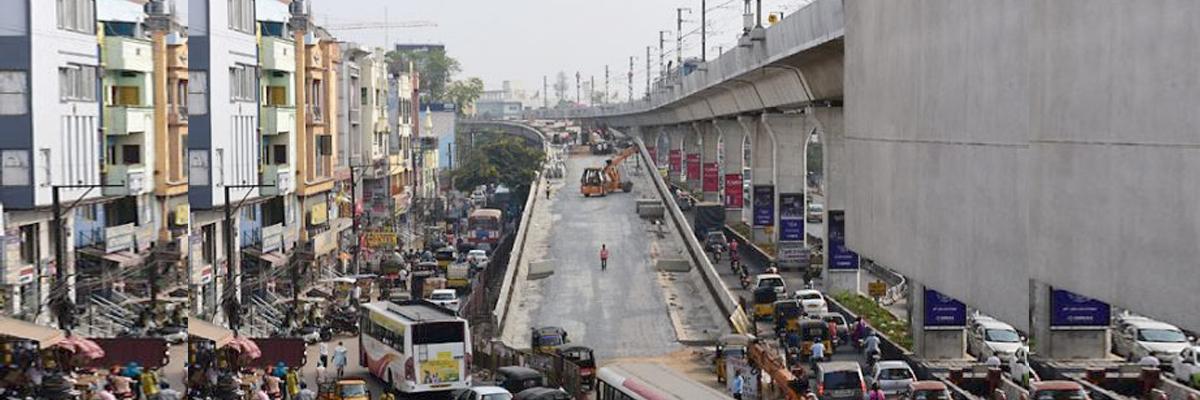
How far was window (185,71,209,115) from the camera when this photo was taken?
25078 mm

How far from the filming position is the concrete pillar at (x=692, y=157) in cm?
13075

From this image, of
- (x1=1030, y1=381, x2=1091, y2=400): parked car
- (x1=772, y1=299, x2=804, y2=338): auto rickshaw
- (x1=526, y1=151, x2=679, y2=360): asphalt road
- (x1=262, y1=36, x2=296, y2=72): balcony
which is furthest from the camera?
(x1=526, y1=151, x2=679, y2=360): asphalt road

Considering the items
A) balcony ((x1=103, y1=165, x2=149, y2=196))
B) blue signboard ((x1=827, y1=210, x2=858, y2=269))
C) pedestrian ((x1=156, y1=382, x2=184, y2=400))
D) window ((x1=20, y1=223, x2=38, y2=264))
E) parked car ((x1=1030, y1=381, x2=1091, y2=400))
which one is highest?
balcony ((x1=103, y1=165, x2=149, y2=196))

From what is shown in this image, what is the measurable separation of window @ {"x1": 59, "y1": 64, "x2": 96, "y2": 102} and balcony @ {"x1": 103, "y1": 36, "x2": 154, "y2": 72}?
1.44 ft

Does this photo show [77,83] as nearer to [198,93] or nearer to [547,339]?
[198,93]

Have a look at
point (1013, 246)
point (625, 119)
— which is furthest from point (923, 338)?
point (625, 119)

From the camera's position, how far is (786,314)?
5200 cm

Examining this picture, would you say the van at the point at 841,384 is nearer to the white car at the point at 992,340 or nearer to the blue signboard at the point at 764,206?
the white car at the point at 992,340

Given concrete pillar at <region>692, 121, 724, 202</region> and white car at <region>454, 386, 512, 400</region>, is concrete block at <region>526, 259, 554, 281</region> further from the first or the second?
concrete pillar at <region>692, 121, 724, 202</region>

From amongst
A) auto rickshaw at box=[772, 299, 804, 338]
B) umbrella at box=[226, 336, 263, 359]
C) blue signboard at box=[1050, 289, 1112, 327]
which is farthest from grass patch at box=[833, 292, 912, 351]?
umbrella at box=[226, 336, 263, 359]

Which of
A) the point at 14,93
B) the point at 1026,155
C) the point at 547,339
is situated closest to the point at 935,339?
the point at 547,339

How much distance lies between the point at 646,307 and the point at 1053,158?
37962 millimetres

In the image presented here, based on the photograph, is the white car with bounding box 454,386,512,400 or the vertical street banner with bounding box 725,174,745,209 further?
the vertical street banner with bounding box 725,174,745,209

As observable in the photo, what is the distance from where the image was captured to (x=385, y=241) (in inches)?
3157
